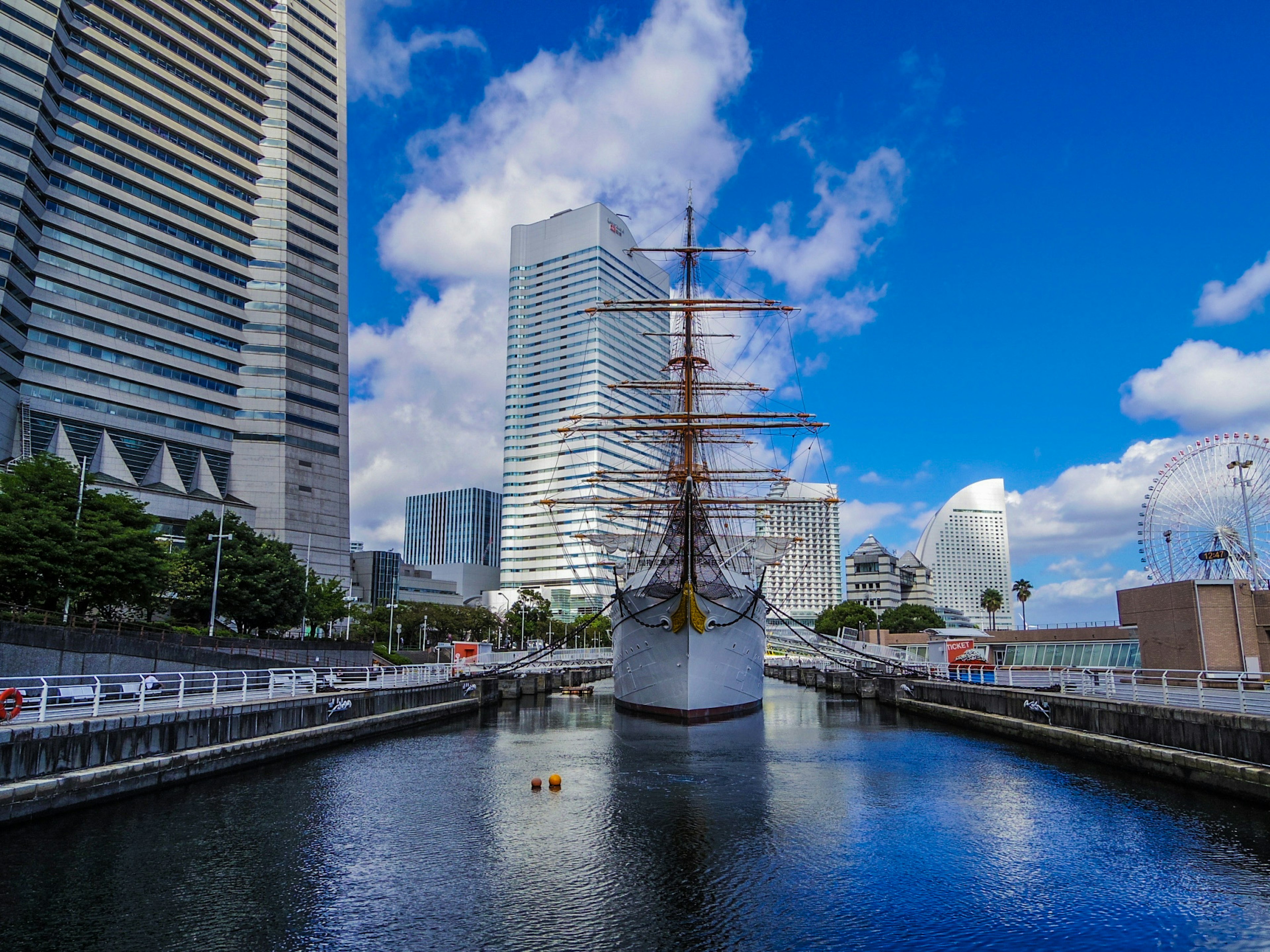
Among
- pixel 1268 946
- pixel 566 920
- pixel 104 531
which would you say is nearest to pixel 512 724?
pixel 104 531

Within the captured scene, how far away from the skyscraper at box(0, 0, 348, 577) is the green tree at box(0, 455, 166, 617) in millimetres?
29233

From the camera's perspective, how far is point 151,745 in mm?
21016

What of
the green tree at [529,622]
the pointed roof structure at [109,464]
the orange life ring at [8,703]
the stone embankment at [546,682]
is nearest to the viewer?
the orange life ring at [8,703]

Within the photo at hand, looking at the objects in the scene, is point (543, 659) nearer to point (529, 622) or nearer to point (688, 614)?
point (529, 622)

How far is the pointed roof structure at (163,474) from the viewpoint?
86438 millimetres

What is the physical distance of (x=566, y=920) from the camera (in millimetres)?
13133

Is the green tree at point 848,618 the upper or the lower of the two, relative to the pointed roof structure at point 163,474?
lower

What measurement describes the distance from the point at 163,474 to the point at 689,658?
7141 centimetres

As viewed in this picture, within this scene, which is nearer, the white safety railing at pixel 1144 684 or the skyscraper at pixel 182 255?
the white safety railing at pixel 1144 684

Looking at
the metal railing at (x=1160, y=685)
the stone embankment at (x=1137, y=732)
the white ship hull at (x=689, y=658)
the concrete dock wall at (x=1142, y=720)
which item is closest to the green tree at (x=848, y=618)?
the white ship hull at (x=689, y=658)

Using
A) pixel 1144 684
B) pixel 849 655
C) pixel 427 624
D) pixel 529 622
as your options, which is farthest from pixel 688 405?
pixel 529 622

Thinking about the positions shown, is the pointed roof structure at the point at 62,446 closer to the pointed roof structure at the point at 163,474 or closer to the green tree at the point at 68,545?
the pointed roof structure at the point at 163,474

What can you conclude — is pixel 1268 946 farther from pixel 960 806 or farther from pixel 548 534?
pixel 548 534

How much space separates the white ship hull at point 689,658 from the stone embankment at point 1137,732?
1100 centimetres
